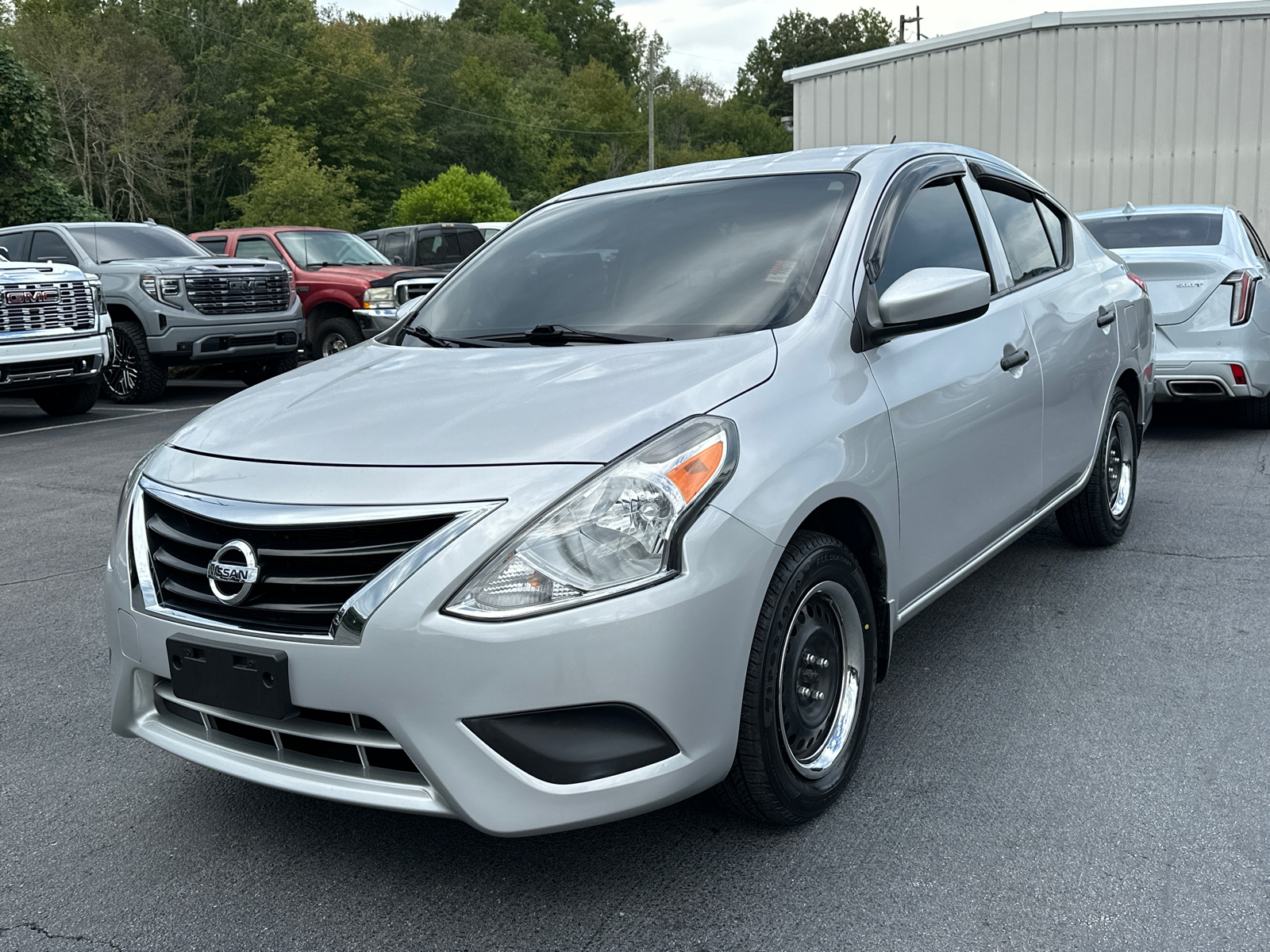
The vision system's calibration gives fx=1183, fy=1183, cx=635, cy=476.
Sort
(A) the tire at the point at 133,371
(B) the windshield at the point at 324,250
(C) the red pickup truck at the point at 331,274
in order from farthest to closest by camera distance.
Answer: (B) the windshield at the point at 324,250, (C) the red pickup truck at the point at 331,274, (A) the tire at the point at 133,371

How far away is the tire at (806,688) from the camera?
2.55 metres

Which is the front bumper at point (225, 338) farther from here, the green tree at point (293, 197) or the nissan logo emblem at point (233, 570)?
the green tree at point (293, 197)

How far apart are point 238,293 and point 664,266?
1026cm

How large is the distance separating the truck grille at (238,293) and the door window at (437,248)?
14.2 feet

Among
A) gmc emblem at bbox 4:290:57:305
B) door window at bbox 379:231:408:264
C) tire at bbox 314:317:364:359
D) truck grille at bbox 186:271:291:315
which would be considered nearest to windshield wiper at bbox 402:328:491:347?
gmc emblem at bbox 4:290:57:305

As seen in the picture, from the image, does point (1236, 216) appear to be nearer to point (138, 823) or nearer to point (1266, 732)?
point (1266, 732)

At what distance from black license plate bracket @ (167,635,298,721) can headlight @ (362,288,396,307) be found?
1110 centimetres

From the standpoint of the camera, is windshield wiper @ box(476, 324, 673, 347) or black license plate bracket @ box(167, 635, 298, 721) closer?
black license plate bracket @ box(167, 635, 298, 721)

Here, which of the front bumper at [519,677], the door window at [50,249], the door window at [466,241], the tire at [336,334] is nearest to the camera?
the front bumper at [519,677]

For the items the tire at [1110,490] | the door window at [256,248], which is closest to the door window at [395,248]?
the door window at [256,248]

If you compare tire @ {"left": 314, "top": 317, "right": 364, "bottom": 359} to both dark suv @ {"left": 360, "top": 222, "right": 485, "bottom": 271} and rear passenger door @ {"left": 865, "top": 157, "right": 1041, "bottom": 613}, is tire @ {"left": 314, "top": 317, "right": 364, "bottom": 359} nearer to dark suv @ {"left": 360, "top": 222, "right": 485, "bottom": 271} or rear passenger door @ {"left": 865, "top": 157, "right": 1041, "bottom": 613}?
dark suv @ {"left": 360, "top": 222, "right": 485, "bottom": 271}

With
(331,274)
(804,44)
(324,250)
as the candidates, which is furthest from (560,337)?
(804,44)

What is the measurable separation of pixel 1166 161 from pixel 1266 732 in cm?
1521

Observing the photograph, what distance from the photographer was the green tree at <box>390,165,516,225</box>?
3953cm
